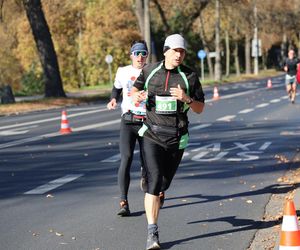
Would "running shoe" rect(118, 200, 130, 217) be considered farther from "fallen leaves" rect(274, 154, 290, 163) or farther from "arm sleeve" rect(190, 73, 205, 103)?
"fallen leaves" rect(274, 154, 290, 163)

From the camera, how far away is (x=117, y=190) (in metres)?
9.23

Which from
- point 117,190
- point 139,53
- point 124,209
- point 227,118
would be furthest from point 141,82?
point 227,118

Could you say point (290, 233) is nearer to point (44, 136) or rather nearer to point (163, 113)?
point (163, 113)

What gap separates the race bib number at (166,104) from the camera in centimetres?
614

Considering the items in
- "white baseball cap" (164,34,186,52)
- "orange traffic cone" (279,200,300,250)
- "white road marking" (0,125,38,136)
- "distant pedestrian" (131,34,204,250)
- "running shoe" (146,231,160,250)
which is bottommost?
"white road marking" (0,125,38,136)

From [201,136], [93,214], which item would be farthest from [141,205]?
[201,136]

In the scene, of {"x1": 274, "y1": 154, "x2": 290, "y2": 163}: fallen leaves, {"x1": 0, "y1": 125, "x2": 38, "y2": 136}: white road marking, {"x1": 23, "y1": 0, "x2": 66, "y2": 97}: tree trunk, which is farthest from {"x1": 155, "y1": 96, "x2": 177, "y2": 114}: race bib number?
{"x1": 23, "y1": 0, "x2": 66, "y2": 97}: tree trunk

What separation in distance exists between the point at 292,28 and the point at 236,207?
Answer: 5933cm

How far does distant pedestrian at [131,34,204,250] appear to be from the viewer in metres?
6.09

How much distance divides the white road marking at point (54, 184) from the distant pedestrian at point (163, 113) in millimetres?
3280

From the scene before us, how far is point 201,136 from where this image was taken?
15.8 meters

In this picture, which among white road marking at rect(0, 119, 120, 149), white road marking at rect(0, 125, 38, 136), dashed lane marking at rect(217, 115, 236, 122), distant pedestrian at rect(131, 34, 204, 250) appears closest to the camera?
distant pedestrian at rect(131, 34, 204, 250)

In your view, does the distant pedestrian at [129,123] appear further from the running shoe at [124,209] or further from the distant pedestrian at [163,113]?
the distant pedestrian at [163,113]

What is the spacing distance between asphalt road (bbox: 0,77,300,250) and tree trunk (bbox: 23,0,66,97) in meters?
16.8
